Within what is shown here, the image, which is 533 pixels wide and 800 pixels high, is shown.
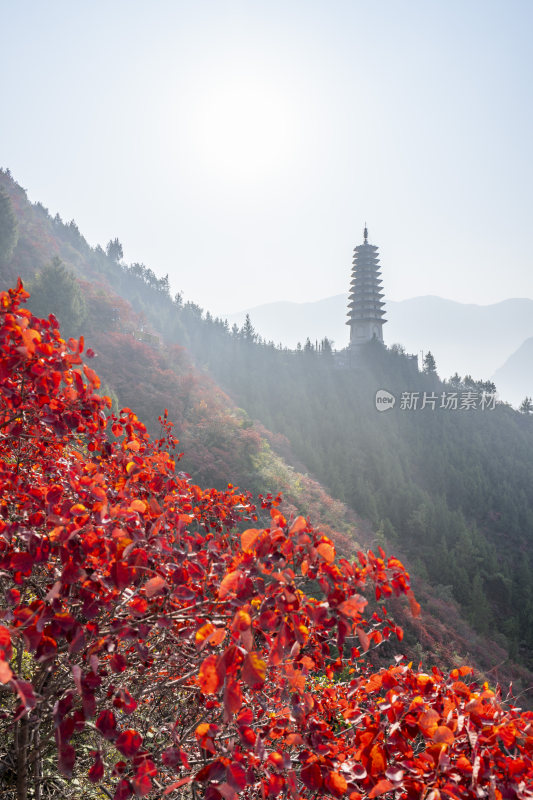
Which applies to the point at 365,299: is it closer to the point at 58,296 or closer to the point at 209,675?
the point at 58,296

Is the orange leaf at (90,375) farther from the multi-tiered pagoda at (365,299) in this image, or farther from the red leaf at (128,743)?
the multi-tiered pagoda at (365,299)

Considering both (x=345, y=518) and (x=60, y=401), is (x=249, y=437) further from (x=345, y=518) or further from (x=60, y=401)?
(x=60, y=401)

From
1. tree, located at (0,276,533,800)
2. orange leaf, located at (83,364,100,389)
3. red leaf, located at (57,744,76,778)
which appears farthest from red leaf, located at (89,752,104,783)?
orange leaf, located at (83,364,100,389)

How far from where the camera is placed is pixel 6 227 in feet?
73.3

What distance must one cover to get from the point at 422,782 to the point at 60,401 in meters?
2.07

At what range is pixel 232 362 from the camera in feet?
119

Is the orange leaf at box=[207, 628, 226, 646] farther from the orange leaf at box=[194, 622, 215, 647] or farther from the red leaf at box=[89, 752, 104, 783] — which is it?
the red leaf at box=[89, 752, 104, 783]

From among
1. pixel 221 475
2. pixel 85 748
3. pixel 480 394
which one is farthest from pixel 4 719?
pixel 480 394

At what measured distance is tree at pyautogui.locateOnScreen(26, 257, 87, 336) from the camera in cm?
1817

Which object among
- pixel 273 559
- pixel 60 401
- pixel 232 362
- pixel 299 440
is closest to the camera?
pixel 273 559

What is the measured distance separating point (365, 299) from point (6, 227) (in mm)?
39113

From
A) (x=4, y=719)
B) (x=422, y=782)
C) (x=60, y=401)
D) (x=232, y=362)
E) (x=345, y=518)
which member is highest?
(x=232, y=362)

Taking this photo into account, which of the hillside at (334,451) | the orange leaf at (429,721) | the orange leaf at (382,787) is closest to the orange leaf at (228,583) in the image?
the orange leaf at (382,787)

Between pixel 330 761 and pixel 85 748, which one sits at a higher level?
pixel 330 761
